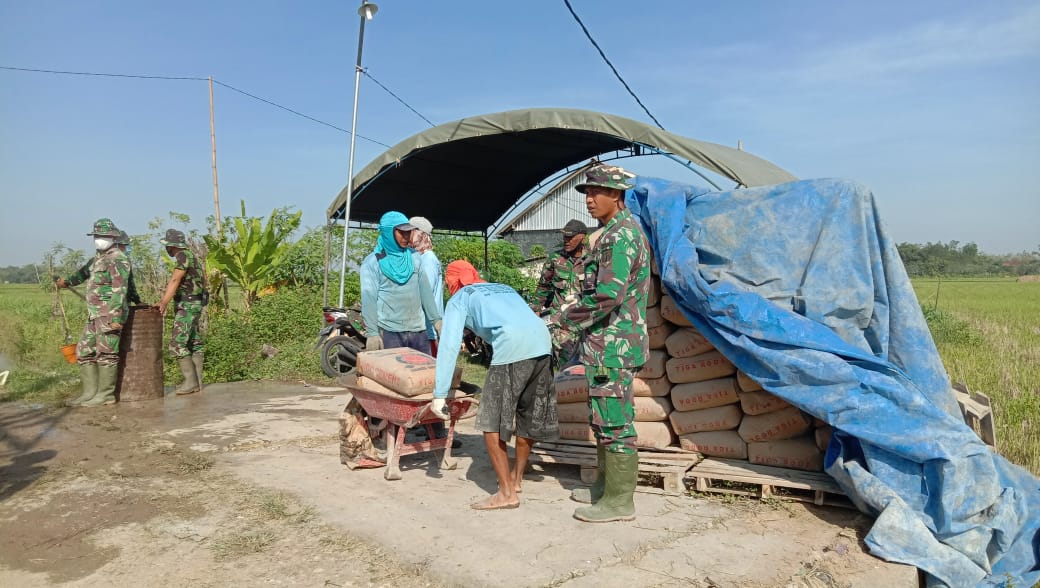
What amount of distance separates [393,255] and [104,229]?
12.9ft

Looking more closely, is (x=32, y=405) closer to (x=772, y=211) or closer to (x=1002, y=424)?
(x=772, y=211)

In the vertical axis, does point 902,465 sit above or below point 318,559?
above

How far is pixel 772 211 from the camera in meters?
4.76

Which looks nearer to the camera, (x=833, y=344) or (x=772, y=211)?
(x=833, y=344)

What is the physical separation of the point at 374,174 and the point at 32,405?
5.25m

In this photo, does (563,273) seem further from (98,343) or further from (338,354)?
(98,343)

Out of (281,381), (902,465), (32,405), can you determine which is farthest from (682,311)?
(32,405)

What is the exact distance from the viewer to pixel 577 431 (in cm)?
531

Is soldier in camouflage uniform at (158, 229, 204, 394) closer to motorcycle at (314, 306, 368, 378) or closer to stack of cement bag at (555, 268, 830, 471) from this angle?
motorcycle at (314, 306, 368, 378)

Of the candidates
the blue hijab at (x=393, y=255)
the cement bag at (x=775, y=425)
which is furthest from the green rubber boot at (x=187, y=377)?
the cement bag at (x=775, y=425)

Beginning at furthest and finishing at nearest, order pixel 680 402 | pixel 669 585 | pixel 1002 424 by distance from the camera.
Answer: pixel 1002 424 → pixel 680 402 → pixel 669 585

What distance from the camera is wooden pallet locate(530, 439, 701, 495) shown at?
4.69 meters

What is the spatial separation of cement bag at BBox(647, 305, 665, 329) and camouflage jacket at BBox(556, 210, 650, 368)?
2.70ft

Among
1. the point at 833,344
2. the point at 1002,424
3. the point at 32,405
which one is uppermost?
the point at 833,344
